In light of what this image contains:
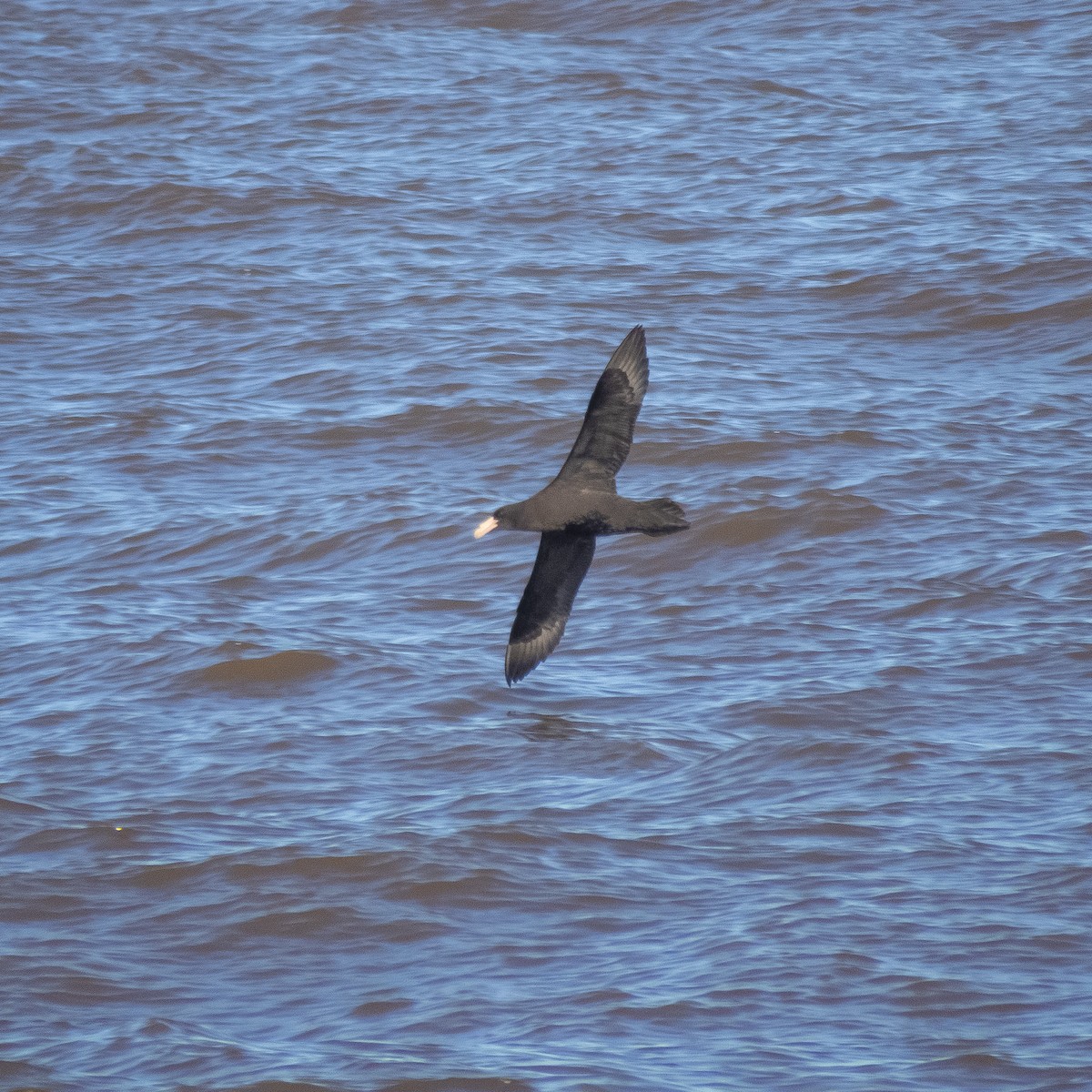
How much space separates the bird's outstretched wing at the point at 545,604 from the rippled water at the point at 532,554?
321mm

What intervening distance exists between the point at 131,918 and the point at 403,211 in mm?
9545

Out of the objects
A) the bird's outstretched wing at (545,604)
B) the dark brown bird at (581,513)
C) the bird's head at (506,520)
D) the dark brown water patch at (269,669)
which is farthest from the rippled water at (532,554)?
the bird's head at (506,520)

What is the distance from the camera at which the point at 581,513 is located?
7477 millimetres

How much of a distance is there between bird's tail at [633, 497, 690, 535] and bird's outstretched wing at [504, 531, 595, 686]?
0.93m

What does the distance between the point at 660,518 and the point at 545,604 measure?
1.15 m

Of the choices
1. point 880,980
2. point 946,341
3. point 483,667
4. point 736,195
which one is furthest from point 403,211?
point 880,980

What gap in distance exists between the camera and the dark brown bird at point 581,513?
7293mm

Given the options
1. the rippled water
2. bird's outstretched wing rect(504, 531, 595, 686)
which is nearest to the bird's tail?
bird's outstretched wing rect(504, 531, 595, 686)

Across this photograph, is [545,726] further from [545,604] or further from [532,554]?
[532,554]

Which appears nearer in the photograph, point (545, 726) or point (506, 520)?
point (506, 520)

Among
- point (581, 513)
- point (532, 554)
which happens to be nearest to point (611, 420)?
point (581, 513)

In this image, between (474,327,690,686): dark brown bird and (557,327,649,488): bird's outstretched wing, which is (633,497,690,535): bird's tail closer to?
(474,327,690,686): dark brown bird

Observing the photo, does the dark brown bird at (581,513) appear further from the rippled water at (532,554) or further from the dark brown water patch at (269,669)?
the dark brown water patch at (269,669)

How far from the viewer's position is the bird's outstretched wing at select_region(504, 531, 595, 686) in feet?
26.7
